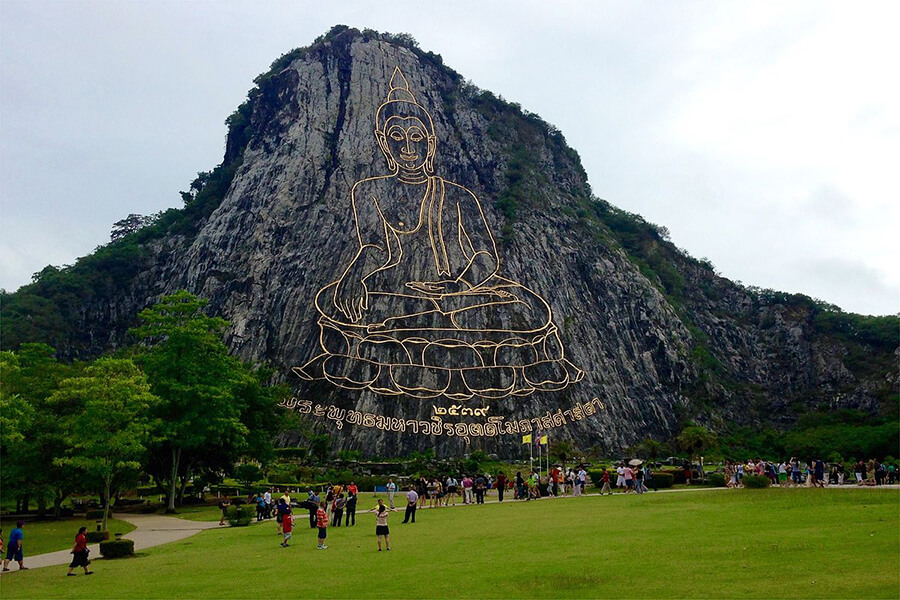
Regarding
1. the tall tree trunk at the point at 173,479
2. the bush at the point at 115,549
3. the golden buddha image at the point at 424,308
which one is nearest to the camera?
the bush at the point at 115,549

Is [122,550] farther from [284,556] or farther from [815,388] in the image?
[815,388]

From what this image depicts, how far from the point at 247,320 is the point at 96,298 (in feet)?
54.9

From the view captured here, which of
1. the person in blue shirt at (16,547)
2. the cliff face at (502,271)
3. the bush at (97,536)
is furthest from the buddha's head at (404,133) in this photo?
the person in blue shirt at (16,547)

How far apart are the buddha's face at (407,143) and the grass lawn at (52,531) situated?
1456 inches

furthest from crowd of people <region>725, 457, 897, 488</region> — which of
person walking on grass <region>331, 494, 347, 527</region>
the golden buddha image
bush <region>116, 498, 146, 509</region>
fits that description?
Result: bush <region>116, 498, 146, 509</region>

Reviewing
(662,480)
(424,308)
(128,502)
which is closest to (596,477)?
(662,480)

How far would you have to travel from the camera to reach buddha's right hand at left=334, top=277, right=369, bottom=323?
154ft

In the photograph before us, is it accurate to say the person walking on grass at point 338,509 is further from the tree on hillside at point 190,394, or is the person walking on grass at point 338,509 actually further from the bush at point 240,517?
the tree on hillside at point 190,394

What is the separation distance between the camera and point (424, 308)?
48.4m

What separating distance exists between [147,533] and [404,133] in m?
41.9

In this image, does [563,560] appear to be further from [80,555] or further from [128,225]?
[128,225]

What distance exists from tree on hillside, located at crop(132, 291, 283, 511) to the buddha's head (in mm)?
29889

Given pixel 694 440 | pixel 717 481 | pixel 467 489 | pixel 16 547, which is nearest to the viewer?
pixel 16 547

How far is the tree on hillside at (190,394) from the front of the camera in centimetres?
2541
